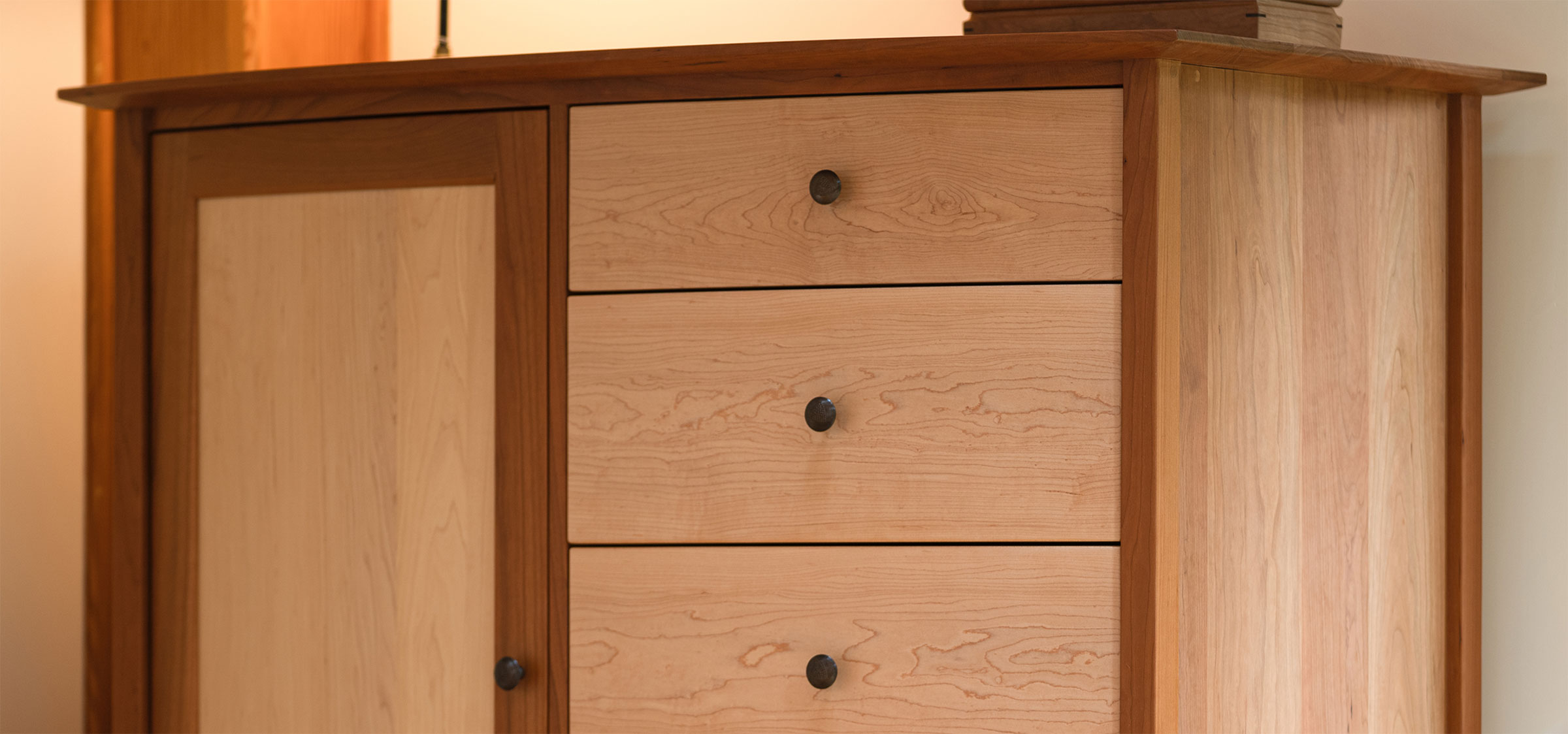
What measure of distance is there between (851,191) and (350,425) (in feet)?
1.66

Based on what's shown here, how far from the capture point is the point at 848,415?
2.79ft

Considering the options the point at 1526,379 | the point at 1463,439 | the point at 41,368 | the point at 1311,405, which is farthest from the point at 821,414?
the point at 41,368

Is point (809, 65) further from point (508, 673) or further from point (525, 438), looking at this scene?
point (508, 673)

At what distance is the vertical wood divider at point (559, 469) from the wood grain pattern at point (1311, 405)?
1.73ft

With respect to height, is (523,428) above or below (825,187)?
below

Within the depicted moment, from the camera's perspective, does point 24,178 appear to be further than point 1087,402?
Yes

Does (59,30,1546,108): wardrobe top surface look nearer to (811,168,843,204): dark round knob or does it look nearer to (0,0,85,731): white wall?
(811,168,843,204): dark round knob

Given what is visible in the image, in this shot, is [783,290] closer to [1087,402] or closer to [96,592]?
[1087,402]

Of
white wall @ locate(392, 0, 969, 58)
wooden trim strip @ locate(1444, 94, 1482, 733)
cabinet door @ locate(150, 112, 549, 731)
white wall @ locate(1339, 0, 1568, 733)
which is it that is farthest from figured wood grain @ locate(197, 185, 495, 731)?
white wall @ locate(1339, 0, 1568, 733)

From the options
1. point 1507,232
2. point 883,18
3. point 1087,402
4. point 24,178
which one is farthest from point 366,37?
point 1507,232

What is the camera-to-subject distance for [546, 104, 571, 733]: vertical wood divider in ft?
2.91

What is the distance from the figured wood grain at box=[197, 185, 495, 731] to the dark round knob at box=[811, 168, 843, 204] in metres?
0.30

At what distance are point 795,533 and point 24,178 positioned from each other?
108 cm

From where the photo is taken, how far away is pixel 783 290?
861 mm
